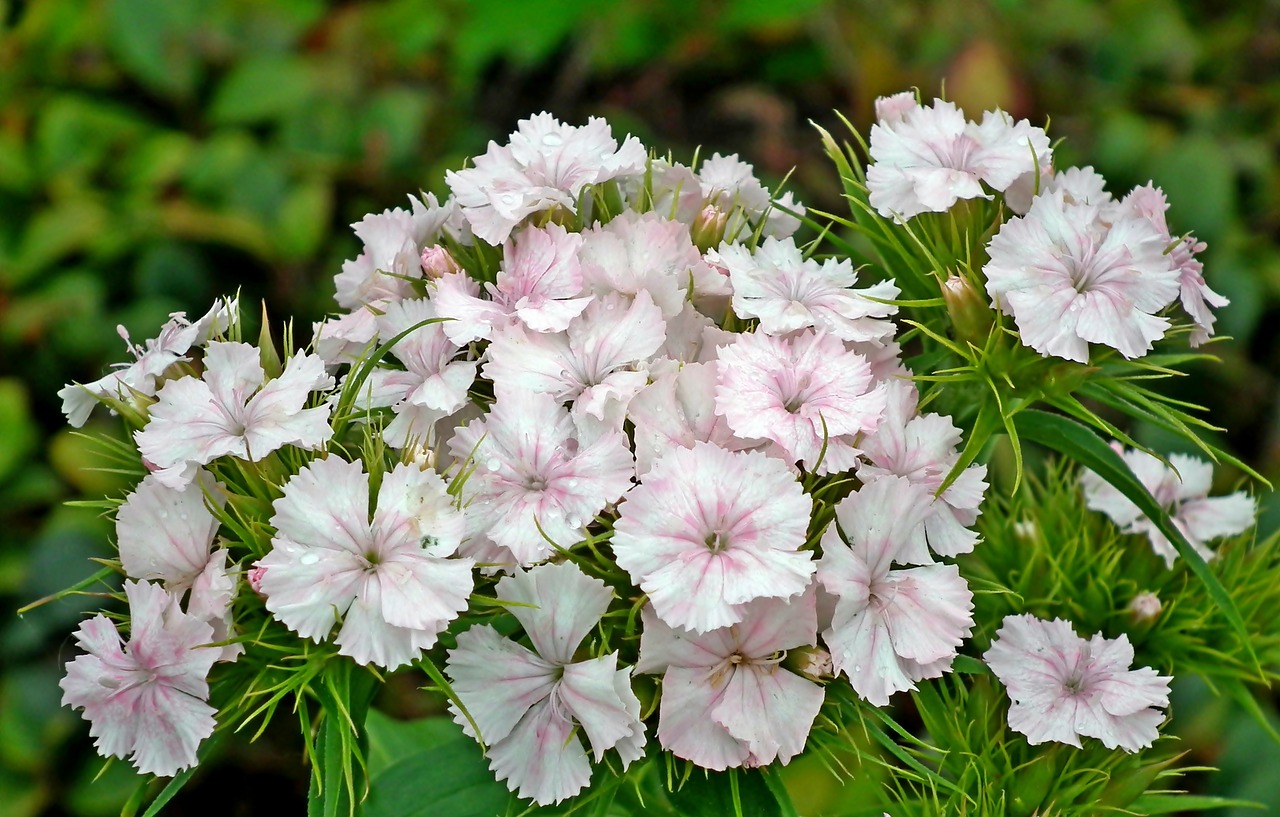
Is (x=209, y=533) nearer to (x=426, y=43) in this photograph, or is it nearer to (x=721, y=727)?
(x=721, y=727)

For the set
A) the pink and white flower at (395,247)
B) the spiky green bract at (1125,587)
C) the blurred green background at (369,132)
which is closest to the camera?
the pink and white flower at (395,247)

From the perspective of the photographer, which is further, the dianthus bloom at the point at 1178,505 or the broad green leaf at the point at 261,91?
the broad green leaf at the point at 261,91

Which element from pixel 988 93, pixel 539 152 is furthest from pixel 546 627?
pixel 988 93

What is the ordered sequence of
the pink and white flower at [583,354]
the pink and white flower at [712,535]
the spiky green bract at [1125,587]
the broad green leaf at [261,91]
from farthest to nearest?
the broad green leaf at [261,91], the spiky green bract at [1125,587], the pink and white flower at [583,354], the pink and white flower at [712,535]

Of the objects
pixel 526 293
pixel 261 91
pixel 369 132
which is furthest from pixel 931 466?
pixel 261 91

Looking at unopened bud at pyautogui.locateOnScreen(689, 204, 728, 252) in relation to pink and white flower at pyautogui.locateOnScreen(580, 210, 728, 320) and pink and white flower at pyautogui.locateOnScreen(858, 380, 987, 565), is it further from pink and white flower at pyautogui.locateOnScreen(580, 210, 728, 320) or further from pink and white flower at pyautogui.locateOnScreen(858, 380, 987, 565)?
pink and white flower at pyautogui.locateOnScreen(858, 380, 987, 565)

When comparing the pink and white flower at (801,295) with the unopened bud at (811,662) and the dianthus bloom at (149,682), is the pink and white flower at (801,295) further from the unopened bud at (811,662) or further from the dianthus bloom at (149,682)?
the dianthus bloom at (149,682)

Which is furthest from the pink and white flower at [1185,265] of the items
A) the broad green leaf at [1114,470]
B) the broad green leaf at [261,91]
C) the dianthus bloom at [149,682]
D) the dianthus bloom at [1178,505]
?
the broad green leaf at [261,91]

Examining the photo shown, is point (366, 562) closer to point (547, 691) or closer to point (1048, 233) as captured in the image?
point (547, 691)

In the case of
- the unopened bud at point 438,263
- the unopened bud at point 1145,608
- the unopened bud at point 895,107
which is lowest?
the unopened bud at point 1145,608
